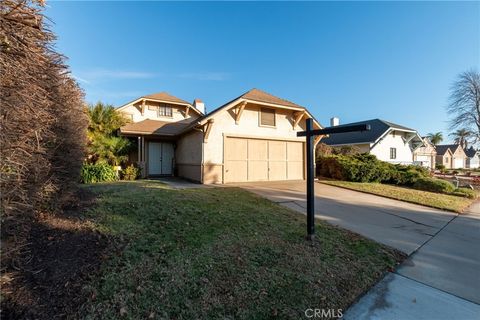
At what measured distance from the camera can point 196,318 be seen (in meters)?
2.31

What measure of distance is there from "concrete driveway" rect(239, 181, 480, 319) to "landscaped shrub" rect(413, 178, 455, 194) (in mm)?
4429

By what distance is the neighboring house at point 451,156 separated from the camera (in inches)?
1922

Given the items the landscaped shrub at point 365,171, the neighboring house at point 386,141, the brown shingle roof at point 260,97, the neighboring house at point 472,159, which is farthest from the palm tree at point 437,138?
the brown shingle roof at point 260,97

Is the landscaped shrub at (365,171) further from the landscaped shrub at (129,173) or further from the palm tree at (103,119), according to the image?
the palm tree at (103,119)

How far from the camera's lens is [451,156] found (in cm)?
Result: 5094

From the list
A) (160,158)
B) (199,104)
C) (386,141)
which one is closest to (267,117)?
(160,158)

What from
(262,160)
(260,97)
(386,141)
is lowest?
(262,160)

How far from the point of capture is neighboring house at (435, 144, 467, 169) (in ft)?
160

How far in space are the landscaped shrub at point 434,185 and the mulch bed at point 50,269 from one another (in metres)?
16.1

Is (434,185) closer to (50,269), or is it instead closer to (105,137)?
(50,269)

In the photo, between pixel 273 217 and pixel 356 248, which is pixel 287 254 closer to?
pixel 356 248

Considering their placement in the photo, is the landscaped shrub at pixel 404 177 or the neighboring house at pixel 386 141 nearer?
the landscaped shrub at pixel 404 177

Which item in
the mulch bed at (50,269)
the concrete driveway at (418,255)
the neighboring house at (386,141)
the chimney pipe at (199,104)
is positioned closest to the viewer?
the mulch bed at (50,269)

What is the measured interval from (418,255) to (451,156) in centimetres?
6427
